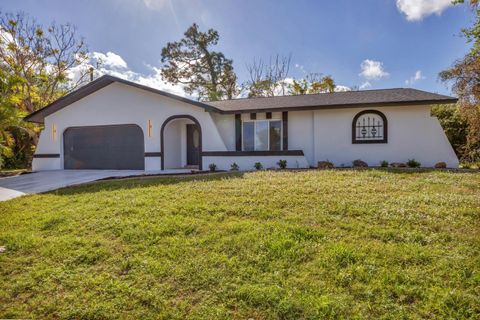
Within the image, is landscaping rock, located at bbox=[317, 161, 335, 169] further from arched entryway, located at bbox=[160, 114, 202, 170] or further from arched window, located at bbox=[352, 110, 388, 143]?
arched entryway, located at bbox=[160, 114, 202, 170]

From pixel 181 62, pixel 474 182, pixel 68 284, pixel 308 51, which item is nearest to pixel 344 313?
pixel 68 284

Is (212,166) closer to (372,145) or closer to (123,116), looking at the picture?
(123,116)

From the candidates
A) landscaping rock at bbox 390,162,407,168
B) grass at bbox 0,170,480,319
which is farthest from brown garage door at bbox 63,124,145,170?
landscaping rock at bbox 390,162,407,168

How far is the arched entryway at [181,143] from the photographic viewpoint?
46.0 ft

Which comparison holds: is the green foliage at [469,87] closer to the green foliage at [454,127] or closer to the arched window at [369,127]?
the green foliage at [454,127]

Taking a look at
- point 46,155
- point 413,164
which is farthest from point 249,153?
point 46,155

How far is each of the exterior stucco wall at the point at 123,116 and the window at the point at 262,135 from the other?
1.57m

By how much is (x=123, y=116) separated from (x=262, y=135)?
713 centimetres

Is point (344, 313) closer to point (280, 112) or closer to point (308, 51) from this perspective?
point (280, 112)

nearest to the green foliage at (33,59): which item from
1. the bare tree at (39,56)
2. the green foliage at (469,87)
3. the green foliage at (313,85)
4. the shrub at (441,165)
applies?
the bare tree at (39,56)

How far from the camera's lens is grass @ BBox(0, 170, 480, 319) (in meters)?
2.96

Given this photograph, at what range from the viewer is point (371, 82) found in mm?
28094

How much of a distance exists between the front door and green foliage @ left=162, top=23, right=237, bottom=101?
493 inches

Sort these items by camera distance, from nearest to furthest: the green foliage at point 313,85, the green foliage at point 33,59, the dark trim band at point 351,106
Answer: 1. the dark trim band at point 351,106
2. the green foliage at point 33,59
3. the green foliage at point 313,85
